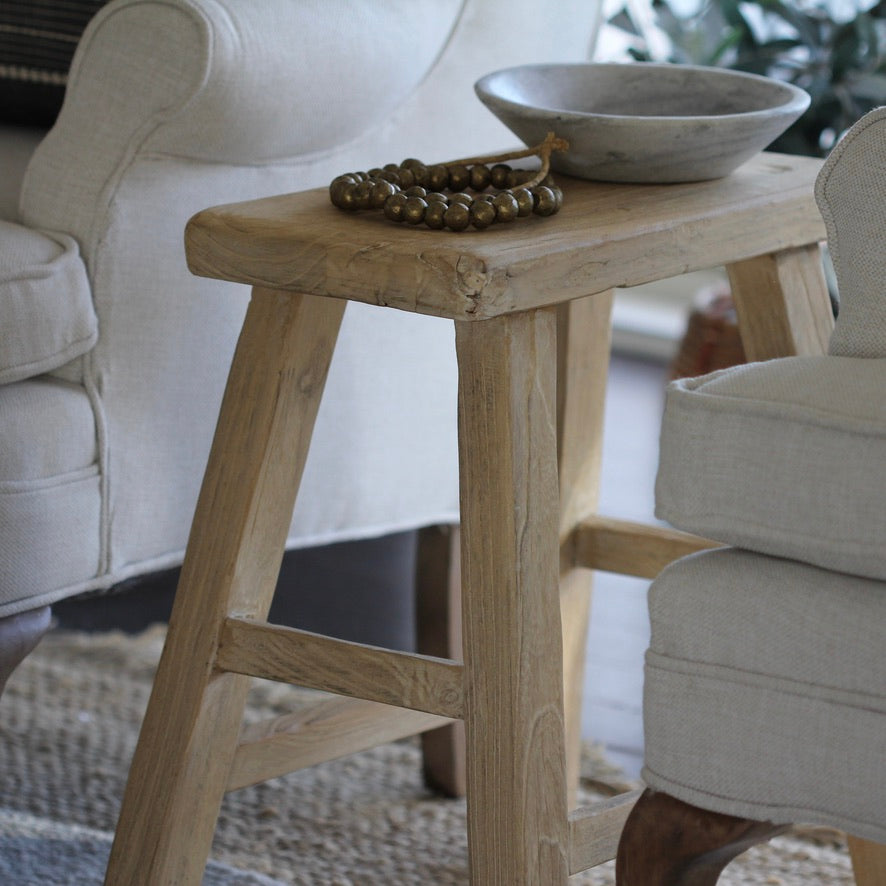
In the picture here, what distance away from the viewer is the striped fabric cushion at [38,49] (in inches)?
44.4

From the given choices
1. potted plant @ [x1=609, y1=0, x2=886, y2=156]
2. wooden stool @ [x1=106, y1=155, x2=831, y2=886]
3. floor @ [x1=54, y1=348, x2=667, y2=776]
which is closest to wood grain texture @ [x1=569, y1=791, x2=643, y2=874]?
wooden stool @ [x1=106, y1=155, x2=831, y2=886]

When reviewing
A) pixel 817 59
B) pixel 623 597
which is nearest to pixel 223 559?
pixel 623 597

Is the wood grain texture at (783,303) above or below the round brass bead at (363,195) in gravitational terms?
below

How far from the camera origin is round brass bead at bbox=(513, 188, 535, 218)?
760 millimetres

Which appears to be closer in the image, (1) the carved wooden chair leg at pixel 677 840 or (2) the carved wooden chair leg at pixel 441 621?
(1) the carved wooden chair leg at pixel 677 840

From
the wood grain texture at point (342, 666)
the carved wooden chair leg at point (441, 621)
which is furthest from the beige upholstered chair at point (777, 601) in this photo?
the carved wooden chair leg at point (441, 621)

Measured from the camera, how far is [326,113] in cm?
96

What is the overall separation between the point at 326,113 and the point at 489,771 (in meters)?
0.47

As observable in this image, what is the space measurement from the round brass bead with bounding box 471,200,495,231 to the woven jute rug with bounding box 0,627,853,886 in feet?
1.84

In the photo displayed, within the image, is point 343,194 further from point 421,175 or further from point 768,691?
point 768,691

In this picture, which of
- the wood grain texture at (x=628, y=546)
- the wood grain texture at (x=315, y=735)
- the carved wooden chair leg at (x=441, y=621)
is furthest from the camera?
the carved wooden chair leg at (x=441, y=621)

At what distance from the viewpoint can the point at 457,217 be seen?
2.40 ft

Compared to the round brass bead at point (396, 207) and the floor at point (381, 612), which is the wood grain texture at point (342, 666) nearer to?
the round brass bead at point (396, 207)

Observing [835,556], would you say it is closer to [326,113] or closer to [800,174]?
[800,174]
